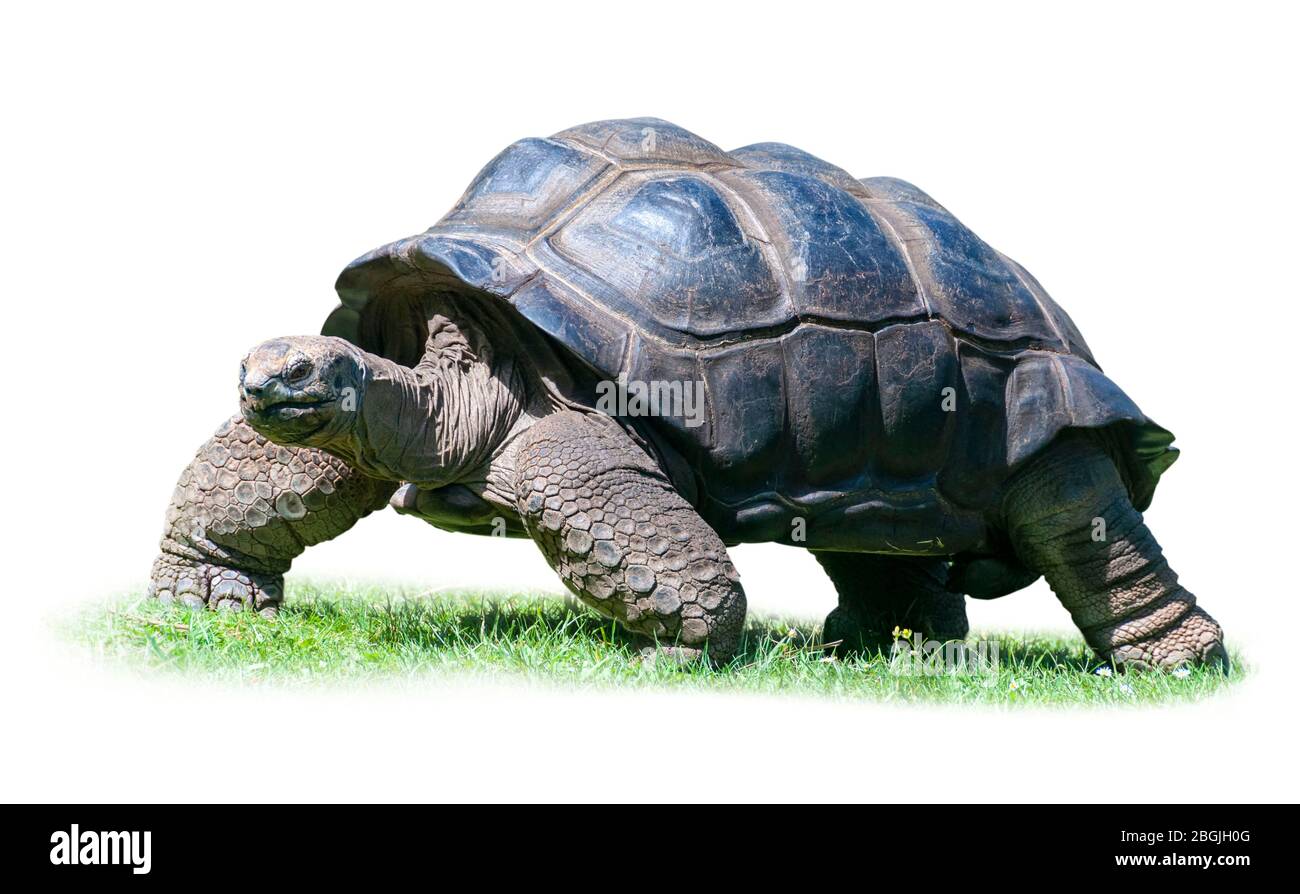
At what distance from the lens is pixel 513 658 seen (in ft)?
27.4

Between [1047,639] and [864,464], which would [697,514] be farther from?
[1047,639]

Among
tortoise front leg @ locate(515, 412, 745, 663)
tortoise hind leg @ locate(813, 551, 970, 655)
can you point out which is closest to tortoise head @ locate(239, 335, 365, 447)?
tortoise front leg @ locate(515, 412, 745, 663)

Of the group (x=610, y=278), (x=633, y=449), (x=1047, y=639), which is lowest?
(x=1047, y=639)

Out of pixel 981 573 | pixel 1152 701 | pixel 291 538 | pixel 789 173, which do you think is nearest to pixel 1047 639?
pixel 981 573

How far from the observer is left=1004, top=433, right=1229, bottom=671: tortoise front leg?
955 cm

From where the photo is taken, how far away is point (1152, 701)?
28.9ft

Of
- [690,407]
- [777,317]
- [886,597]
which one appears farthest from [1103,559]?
[690,407]

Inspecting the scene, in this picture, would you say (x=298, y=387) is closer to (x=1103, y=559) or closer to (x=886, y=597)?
(x=886, y=597)

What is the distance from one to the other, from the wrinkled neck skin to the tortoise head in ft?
0.79

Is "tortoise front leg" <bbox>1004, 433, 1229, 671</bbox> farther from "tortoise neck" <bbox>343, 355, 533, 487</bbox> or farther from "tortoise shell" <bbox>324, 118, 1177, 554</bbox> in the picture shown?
"tortoise neck" <bbox>343, 355, 533, 487</bbox>

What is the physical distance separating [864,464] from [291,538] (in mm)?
3401

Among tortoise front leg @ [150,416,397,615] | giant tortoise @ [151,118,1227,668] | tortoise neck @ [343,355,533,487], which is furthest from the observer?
tortoise front leg @ [150,416,397,615]

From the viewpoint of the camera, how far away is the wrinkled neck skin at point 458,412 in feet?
28.0

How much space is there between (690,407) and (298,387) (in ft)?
6.54
